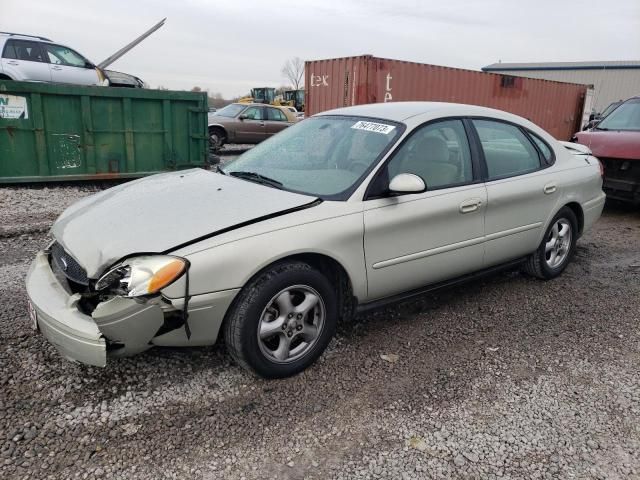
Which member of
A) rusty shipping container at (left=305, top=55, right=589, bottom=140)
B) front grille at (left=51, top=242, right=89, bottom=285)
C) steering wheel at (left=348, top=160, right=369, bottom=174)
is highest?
rusty shipping container at (left=305, top=55, right=589, bottom=140)

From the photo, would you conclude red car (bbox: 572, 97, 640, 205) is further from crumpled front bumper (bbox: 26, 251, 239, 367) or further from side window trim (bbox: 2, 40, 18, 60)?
side window trim (bbox: 2, 40, 18, 60)

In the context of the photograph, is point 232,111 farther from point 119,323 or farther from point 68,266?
point 119,323

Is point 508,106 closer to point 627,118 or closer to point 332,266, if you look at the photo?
point 627,118

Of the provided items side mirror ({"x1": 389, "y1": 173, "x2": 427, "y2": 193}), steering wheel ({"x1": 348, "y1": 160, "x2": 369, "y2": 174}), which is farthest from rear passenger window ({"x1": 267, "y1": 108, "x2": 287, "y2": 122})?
side mirror ({"x1": 389, "y1": 173, "x2": 427, "y2": 193})

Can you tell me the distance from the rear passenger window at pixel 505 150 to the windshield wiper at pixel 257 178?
65.5 inches

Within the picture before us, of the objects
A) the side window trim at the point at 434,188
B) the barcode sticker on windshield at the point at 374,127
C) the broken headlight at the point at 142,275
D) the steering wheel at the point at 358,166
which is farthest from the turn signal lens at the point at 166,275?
the barcode sticker on windshield at the point at 374,127

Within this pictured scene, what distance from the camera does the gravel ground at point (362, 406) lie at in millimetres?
2297

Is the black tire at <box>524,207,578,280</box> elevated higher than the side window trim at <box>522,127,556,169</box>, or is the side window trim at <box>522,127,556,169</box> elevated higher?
the side window trim at <box>522,127,556,169</box>

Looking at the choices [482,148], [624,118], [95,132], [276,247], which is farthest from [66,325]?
[624,118]

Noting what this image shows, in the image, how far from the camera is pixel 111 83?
39.5 ft

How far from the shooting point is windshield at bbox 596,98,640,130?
7770 mm

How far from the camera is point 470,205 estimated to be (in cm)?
358

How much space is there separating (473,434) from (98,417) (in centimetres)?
190

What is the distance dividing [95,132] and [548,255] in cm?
686
